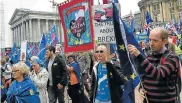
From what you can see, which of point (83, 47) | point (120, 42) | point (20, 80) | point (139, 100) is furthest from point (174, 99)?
point (83, 47)

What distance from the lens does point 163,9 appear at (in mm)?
81562

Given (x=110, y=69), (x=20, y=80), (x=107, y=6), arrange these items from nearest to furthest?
(x=110, y=69)
(x=20, y=80)
(x=107, y=6)

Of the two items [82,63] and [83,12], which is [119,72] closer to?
[83,12]

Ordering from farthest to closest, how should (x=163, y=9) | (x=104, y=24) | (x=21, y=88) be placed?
(x=163, y=9) → (x=104, y=24) → (x=21, y=88)

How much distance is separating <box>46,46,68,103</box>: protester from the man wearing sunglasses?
98.6 inches

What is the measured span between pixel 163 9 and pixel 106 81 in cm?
7997

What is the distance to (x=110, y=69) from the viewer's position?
4.54 meters

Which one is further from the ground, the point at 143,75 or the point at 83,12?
the point at 83,12

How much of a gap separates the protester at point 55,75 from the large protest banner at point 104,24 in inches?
69.0

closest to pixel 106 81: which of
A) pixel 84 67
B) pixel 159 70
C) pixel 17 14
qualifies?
pixel 159 70

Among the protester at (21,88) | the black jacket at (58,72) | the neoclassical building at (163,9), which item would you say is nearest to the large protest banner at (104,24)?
the protester at (21,88)

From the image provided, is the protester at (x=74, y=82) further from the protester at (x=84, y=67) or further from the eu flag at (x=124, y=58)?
the eu flag at (x=124, y=58)

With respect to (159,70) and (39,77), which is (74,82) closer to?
(39,77)

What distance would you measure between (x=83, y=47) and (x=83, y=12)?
2.29ft
